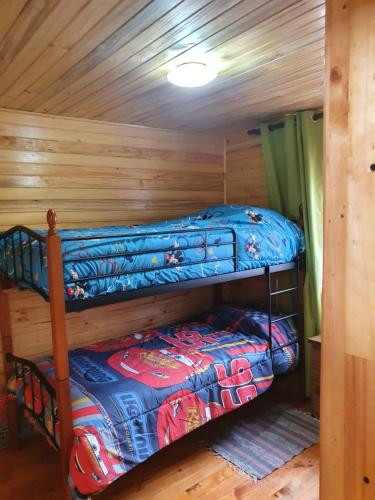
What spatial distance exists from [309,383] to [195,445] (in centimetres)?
104

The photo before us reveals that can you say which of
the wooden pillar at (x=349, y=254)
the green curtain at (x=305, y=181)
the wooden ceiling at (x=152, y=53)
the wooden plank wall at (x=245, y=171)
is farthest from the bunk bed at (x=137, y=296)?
the wooden pillar at (x=349, y=254)

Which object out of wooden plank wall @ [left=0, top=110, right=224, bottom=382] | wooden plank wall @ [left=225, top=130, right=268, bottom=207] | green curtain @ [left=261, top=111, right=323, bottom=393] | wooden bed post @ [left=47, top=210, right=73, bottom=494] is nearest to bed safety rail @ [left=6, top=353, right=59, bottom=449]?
wooden bed post @ [left=47, top=210, right=73, bottom=494]

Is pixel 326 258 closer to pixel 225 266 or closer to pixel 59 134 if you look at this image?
pixel 225 266

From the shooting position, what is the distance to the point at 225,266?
2.34m

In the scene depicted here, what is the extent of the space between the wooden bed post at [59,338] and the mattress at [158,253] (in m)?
0.07

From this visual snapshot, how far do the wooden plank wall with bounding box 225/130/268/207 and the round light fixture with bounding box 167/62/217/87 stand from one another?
59.4 inches

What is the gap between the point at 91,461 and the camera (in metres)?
1.64

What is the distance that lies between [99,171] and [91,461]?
202 centimetres

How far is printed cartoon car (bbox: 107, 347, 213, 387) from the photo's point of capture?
6.99 feet

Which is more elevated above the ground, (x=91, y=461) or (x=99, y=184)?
(x=99, y=184)

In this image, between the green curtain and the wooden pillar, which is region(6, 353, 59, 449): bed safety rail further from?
A: the green curtain

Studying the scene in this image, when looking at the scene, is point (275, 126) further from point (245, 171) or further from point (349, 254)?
Answer: point (349, 254)

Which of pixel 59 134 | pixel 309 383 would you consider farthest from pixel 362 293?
pixel 59 134

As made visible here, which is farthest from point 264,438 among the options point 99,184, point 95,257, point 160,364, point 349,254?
point 99,184
